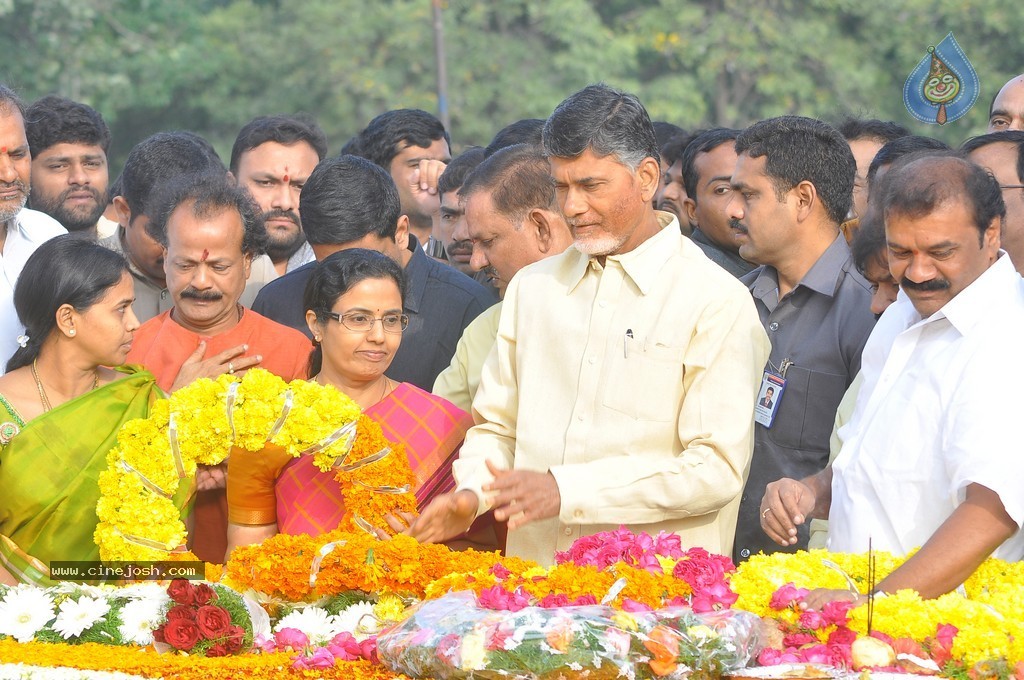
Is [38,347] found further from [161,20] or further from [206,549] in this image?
[161,20]

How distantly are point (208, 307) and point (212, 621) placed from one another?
5.46 feet

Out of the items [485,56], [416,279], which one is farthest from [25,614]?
[485,56]

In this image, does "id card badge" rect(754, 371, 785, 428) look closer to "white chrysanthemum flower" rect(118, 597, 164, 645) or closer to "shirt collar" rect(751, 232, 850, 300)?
"shirt collar" rect(751, 232, 850, 300)

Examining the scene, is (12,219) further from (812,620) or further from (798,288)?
A: (812,620)

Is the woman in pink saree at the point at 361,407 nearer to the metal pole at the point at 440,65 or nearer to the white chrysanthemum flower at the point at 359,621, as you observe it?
the white chrysanthemum flower at the point at 359,621

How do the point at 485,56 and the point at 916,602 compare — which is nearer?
the point at 916,602

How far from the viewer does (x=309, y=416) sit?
423cm

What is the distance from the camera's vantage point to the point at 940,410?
3672 millimetres

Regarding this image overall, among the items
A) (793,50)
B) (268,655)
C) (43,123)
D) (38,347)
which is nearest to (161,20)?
(793,50)

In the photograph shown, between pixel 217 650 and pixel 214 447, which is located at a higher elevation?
pixel 214 447

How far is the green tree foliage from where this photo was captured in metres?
23.0

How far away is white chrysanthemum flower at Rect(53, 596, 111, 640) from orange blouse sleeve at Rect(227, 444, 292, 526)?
2.31 ft

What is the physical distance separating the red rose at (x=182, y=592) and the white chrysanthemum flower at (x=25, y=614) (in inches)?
15.7

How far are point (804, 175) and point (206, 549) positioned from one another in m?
2.59
